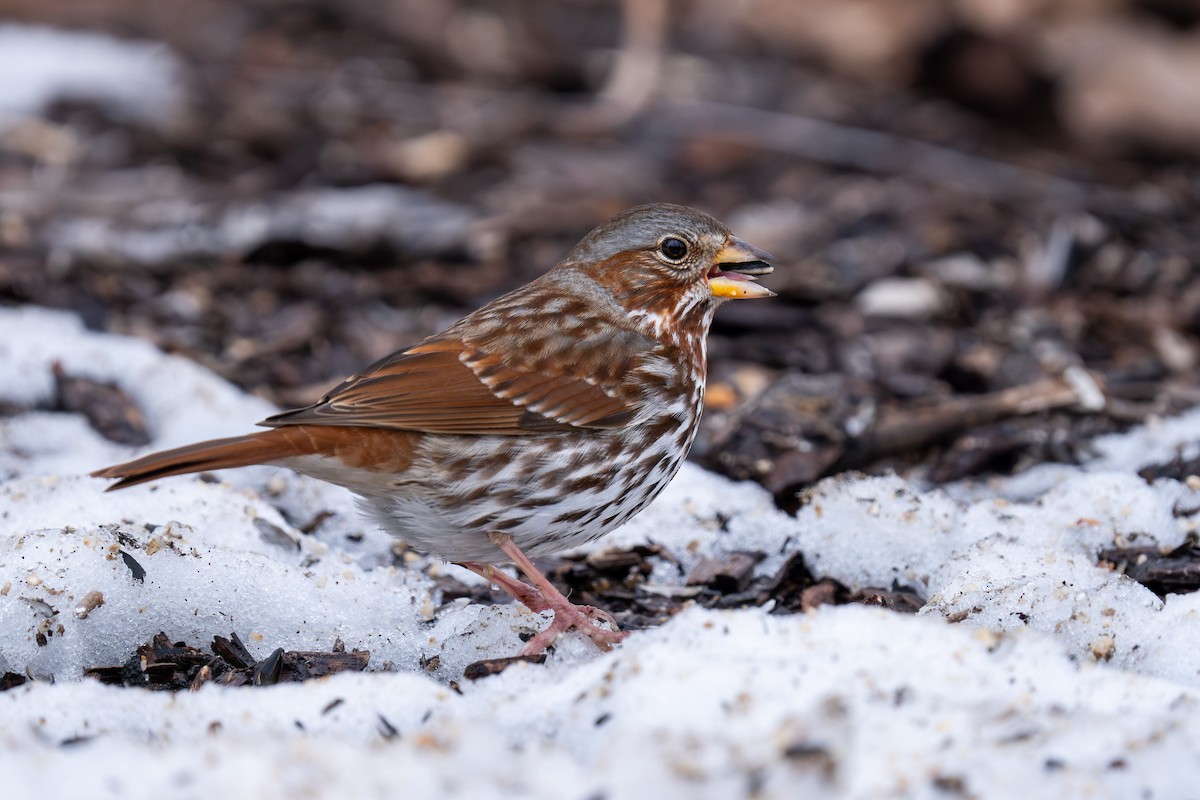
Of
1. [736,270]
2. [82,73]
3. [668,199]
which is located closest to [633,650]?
[736,270]

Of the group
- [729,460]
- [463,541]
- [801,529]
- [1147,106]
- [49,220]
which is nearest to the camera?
[463,541]

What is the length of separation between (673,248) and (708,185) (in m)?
3.65

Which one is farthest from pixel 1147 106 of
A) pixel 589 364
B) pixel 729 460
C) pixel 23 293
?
pixel 23 293

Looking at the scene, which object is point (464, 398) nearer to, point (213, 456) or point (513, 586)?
point (513, 586)

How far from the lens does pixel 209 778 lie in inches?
91.1

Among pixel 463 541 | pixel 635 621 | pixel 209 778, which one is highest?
pixel 209 778

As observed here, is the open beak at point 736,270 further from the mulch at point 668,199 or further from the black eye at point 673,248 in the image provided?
the mulch at point 668,199

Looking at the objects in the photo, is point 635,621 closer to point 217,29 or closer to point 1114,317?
point 1114,317

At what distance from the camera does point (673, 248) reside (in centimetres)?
421

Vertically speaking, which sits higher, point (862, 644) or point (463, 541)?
point (862, 644)

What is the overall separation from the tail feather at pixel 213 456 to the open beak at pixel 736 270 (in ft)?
4.57

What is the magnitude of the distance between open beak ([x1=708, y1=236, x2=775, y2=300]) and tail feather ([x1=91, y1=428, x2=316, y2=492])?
139 centimetres

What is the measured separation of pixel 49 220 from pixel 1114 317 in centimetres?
520

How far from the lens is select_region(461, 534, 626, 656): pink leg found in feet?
10.9
